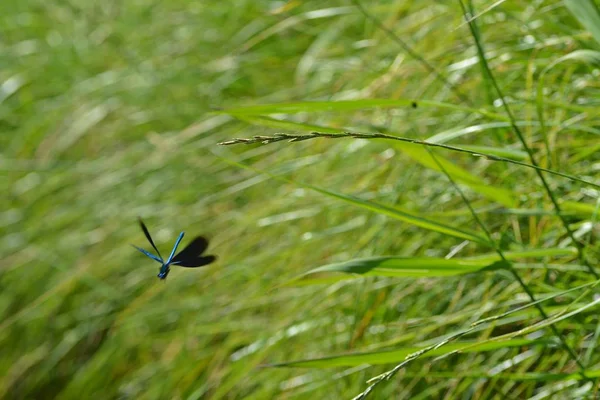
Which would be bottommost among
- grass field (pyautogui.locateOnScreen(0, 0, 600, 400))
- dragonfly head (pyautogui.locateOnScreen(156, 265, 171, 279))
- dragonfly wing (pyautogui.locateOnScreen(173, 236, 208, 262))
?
grass field (pyautogui.locateOnScreen(0, 0, 600, 400))

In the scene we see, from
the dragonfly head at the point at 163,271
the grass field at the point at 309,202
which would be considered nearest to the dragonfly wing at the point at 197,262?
the dragonfly head at the point at 163,271

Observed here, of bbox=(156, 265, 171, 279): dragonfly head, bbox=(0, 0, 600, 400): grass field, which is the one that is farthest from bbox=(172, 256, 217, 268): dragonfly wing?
bbox=(0, 0, 600, 400): grass field

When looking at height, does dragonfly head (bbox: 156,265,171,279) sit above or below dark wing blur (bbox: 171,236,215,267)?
above

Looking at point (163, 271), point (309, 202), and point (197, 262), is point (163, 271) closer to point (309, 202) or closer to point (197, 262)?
point (197, 262)

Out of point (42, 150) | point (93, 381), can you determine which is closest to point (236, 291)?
point (93, 381)

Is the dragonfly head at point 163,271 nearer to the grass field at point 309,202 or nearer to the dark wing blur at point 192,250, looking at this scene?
the dark wing blur at point 192,250

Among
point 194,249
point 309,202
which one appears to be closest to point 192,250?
point 194,249

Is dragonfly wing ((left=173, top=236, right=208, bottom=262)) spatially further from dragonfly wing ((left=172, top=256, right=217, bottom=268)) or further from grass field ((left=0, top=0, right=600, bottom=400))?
grass field ((left=0, top=0, right=600, bottom=400))

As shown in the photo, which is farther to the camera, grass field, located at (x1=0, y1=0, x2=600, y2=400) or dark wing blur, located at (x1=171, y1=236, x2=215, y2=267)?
grass field, located at (x1=0, y1=0, x2=600, y2=400)
